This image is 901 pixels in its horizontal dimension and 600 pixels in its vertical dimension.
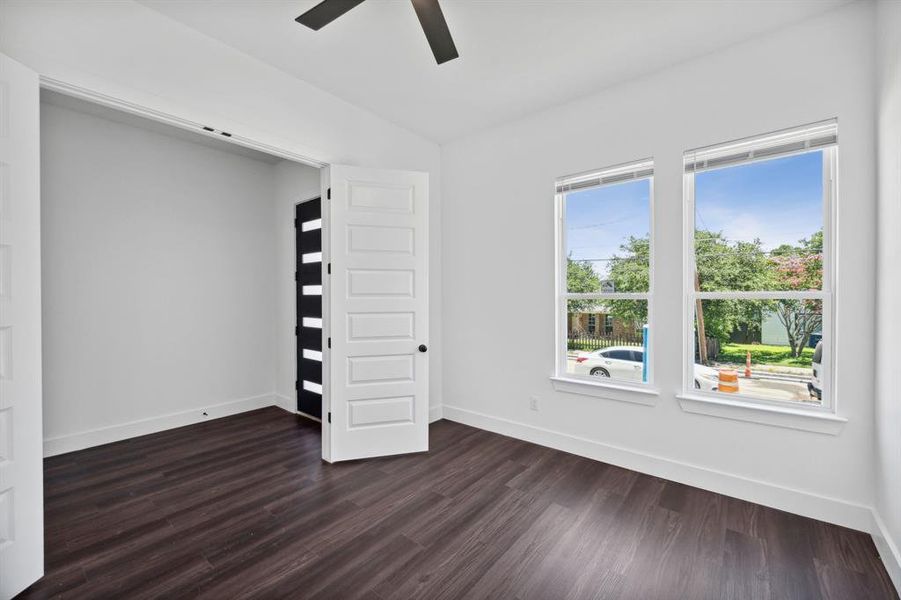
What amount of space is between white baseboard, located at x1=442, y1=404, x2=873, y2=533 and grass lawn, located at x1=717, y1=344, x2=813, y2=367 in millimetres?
763

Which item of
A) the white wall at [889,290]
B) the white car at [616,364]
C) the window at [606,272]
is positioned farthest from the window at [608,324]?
the white wall at [889,290]

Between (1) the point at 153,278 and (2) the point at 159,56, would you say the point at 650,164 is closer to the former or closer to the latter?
(2) the point at 159,56

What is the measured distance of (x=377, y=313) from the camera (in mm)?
3312

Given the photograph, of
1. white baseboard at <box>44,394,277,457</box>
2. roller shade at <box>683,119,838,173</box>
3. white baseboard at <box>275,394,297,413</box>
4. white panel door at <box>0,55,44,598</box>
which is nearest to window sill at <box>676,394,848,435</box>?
roller shade at <box>683,119,838,173</box>

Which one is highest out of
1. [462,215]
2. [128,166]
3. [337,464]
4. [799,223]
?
[128,166]

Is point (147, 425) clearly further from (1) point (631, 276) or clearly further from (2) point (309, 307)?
(1) point (631, 276)

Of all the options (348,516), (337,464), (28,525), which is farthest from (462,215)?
(28,525)

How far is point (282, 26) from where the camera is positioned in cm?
244

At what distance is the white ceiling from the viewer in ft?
7.45

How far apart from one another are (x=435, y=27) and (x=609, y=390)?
8.97 feet

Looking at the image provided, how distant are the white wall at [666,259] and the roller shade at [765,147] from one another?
2.2 inches

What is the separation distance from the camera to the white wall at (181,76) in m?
1.95

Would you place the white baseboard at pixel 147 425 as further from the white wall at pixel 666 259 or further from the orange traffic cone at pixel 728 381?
the orange traffic cone at pixel 728 381

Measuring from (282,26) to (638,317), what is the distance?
318cm
